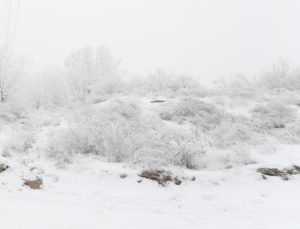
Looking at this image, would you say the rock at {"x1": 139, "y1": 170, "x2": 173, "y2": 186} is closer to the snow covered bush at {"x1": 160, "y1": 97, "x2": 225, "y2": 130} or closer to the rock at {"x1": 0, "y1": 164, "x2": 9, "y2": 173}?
the rock at {"x1": 0, "y1": 164, "x2": 9, "y2": 173}

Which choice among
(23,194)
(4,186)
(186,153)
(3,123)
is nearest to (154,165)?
(186,153)

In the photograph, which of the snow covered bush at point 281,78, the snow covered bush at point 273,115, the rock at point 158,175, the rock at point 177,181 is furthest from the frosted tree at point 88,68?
the rock at point 177,181

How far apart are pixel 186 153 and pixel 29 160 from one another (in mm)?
2994

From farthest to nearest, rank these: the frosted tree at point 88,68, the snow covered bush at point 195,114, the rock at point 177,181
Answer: the frosted tree at point 88,68, the snow covered bush at point 195,114, the rock at point 177,181

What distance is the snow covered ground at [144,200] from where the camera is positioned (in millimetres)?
3875

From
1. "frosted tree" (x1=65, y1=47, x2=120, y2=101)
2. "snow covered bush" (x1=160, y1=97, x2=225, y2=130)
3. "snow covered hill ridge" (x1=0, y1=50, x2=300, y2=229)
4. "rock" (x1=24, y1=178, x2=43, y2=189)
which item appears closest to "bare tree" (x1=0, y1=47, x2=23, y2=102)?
"frosted tree" (x1=65, y1=47, x2=120, y2=101)

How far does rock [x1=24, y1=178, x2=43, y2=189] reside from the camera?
491cm

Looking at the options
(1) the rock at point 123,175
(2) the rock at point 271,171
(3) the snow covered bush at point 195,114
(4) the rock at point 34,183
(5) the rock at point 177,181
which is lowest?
(4) the rock at point 34,183

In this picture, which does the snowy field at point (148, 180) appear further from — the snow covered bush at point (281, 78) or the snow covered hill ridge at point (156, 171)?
the snow covered bush at point (281, 78)

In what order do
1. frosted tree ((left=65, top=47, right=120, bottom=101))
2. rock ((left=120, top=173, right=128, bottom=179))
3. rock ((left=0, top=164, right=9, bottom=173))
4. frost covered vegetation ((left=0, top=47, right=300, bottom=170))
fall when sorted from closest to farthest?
rock ((left=120, top=173, right=128, bottom=179))
rock ((left=0, top=164, right=9, bottom=173))
frost covered vegetation ((left=0, top=47, right=300, bottom=170))
frosted tree ((left=65, top=47, right=120, bottom=101))

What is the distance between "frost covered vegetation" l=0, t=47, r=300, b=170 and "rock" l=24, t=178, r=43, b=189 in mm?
578

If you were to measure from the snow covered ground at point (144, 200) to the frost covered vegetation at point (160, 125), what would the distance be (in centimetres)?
41

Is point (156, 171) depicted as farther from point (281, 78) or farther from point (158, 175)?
point (281, 78)

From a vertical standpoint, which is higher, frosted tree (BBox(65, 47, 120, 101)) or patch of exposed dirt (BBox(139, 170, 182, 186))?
frosted tree (BBox(65, 47, 120, 101))
